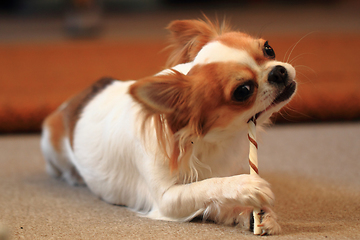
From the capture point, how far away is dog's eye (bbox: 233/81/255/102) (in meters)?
1.24

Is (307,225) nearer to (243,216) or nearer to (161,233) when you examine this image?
(243,216)

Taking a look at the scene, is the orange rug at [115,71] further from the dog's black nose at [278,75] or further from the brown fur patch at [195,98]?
the brown fur patch at [195,98]

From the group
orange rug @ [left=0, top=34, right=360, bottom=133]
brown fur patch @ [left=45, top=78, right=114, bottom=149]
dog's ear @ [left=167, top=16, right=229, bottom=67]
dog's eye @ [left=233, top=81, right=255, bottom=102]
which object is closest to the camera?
dog's eye @ [left=233, top=81, right=255, bottom=102]

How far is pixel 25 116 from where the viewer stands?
9.47 ft

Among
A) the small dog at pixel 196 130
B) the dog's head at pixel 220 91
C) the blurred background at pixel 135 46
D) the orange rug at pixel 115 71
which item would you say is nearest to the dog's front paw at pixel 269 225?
the small dog at pixel 196 130

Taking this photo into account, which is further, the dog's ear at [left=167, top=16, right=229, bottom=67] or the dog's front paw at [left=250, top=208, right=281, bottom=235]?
the dog's ear at [left=167, top=16, right=229, bottom=67]

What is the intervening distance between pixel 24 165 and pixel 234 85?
59.1 inches

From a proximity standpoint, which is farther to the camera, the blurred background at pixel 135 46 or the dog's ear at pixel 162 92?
the blurred background at pixel 135 46

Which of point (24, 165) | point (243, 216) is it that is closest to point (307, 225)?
point (243, 216)

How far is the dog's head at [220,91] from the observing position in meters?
1.25

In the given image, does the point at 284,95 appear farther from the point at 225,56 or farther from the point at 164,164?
the point at 164,164

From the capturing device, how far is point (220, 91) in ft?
4.10

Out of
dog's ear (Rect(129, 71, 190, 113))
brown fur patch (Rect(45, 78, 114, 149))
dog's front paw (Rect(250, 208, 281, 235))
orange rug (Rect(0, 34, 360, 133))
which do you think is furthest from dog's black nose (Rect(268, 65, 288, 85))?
brown fur patch (Rect(45, 78, 114, 149))

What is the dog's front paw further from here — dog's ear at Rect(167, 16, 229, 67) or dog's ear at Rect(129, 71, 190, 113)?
dog's ear at Rect(167, 16, 229, 67)
